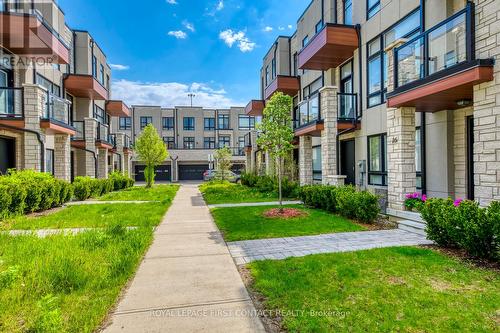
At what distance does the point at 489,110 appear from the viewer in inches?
245

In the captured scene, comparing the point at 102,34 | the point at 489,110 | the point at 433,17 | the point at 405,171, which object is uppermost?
the point at 102,34

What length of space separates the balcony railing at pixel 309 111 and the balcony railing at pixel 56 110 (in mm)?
11487

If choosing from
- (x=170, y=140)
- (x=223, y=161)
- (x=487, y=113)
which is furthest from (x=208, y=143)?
(x=487, y=113)

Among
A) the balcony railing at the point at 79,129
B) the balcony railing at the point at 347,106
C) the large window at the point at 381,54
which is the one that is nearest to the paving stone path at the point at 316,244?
the large window at the point at 381,54

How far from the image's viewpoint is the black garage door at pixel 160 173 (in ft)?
143

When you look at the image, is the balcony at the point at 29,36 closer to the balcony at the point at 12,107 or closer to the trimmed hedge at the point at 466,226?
the balcony at the point at 12,107

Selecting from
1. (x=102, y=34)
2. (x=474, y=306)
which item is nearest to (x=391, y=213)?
(x=474, y=306)

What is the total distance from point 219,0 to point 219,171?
1496 centimetres

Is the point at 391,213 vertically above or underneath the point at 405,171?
underneath

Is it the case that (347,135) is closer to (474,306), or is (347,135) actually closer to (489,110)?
(489,110)

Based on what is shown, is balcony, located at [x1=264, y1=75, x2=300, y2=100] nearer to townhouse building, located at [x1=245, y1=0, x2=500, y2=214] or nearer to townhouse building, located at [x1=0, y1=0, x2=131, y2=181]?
townhouse building, located at [x1=245, y1=0, x2=500, y2=214]

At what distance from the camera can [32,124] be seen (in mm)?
12492

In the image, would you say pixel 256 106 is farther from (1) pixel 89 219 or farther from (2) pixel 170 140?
(2) pixel 170 140

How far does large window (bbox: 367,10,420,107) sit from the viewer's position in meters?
10.4
